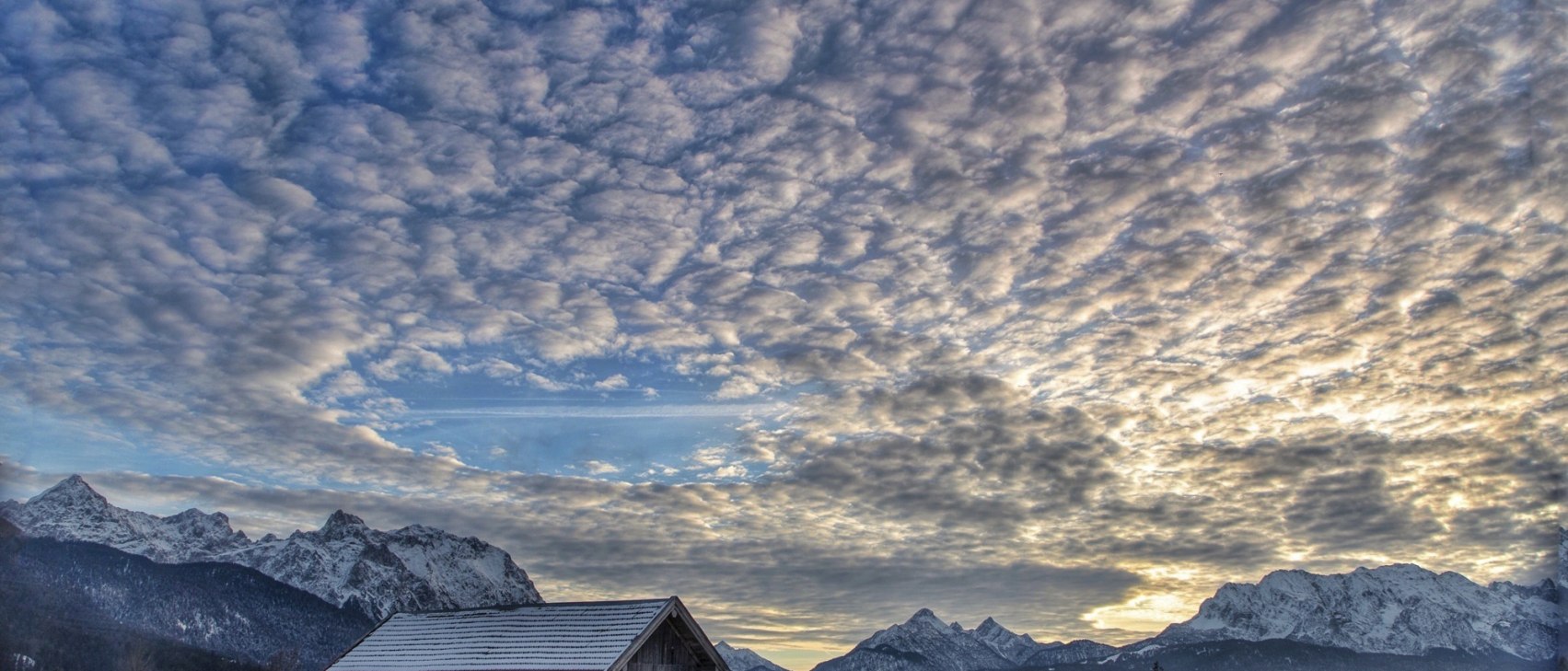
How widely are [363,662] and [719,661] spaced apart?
46.2ft

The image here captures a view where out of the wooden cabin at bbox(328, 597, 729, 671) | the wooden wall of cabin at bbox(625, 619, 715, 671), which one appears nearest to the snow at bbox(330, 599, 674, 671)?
the wooden cabin at bbox(328, 597, 729, 671)

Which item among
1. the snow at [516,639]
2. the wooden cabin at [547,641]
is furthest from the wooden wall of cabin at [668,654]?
the snow at [516,639]

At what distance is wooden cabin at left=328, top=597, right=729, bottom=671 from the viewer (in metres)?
38.2

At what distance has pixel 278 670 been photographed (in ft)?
507

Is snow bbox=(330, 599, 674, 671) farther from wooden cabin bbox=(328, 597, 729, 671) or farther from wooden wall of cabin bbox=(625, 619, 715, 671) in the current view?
wooden wall of cabin bbox=(625, 619, 715, 671)

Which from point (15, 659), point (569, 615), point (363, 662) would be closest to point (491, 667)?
point (569, 615)

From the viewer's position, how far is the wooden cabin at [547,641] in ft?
125

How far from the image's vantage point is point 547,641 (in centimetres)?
3947

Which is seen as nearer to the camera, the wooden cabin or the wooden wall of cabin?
the wooden cabin

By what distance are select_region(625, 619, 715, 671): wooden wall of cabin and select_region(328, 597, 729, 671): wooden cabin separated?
4 cm

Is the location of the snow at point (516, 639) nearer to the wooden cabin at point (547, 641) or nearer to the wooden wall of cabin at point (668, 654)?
the wooden cabin at point (547, 641)

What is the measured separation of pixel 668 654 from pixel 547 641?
15.6 ft

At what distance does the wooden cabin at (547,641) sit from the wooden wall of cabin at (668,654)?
4 cm

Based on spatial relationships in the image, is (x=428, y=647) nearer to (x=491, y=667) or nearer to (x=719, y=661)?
(x=491, y=667)
